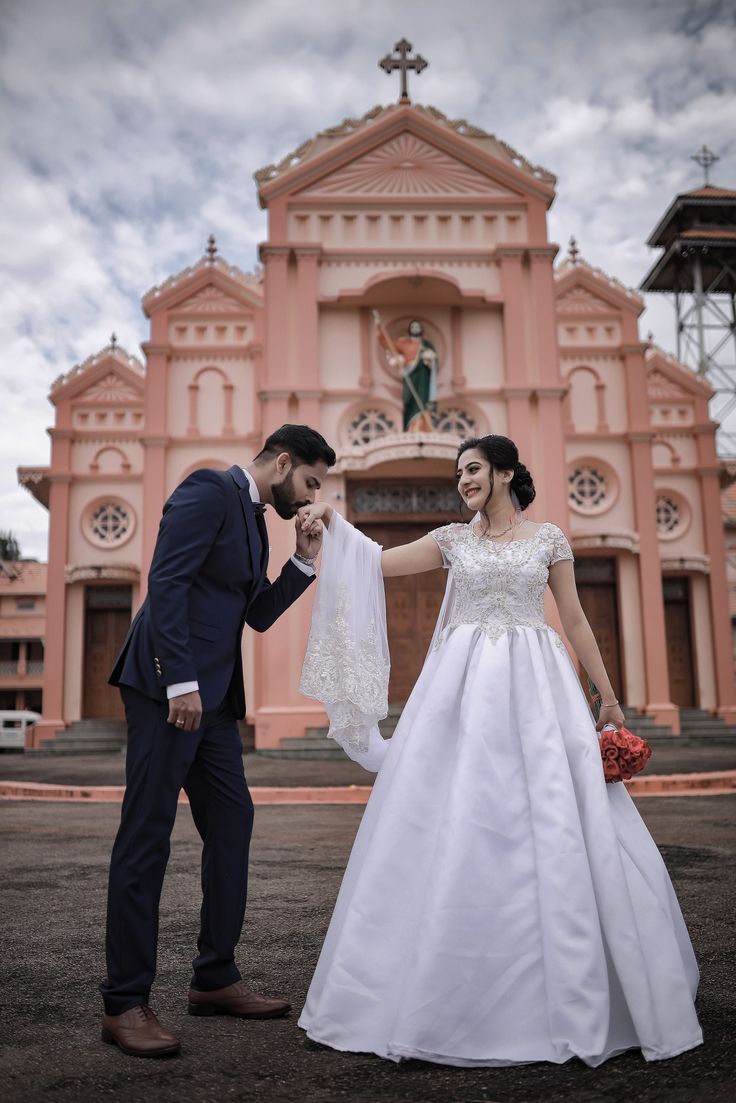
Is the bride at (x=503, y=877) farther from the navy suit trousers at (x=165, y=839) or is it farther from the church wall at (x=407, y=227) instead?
the church wall at (x=407, y=227)

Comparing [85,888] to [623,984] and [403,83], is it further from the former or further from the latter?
[403,83]

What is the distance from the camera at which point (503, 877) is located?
295cm

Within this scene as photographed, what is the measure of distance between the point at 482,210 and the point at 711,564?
32.5ft

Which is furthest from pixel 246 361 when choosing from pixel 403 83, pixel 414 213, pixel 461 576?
pixel 461 576

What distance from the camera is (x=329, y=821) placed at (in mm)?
8461

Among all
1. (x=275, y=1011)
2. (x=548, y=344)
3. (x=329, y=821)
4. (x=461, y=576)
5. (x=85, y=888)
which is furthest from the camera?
(x=548, y=344)

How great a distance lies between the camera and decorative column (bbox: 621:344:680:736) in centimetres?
2011

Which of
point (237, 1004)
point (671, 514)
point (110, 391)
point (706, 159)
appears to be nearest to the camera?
point (237, 1004)

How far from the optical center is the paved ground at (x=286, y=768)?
12445 mm

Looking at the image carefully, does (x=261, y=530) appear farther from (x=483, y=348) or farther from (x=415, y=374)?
(x=483, y=348)

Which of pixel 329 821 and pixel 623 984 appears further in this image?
pixel 329 821

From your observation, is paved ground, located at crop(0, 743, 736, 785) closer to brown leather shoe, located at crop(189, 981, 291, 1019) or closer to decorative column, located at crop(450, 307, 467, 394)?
decorative column, located at crop(450, 307, 467, 394)

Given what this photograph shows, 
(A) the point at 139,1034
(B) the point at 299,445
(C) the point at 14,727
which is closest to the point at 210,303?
(C) the point at 14,727

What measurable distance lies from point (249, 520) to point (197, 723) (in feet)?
2.50
